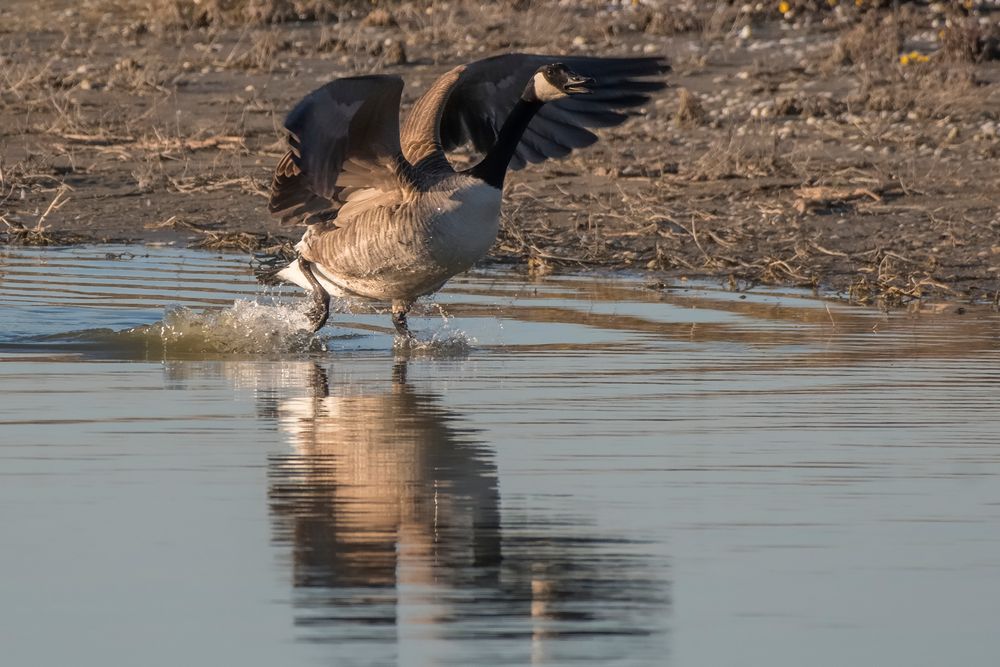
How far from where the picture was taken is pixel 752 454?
573 cm

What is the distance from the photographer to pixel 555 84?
843 centimetres

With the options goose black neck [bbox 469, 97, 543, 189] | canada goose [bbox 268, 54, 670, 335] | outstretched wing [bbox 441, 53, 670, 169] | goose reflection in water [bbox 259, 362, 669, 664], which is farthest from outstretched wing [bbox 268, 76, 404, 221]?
goose reflection in water [bbox 259, 362, 669, 664]

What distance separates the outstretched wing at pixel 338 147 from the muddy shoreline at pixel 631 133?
7.67 ft

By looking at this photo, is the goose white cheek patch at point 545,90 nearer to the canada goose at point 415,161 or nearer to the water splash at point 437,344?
the canada goose at point 415,161

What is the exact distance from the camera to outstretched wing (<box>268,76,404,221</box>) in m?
7.84

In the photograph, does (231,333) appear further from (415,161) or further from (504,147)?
(504,147)

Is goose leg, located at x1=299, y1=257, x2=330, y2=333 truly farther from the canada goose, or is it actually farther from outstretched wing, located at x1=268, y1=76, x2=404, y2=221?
outstretched wing, located at x1=268, y1=76, x2=404, y2=221

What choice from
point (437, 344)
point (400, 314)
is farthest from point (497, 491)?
point (400, 314)

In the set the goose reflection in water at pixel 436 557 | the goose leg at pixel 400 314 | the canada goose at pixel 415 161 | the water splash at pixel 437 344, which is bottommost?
the goose reflection in water at pixel 436 557

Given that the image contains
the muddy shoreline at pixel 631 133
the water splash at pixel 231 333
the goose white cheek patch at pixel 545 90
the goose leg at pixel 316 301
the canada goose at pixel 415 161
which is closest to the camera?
the canada goose at pixel 415 161

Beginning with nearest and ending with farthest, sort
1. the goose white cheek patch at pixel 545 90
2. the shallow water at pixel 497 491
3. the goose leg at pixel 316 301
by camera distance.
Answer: the shallow water at pixel 497 491 → the goose white cheek patch at pixel 545 90 → the goose leg at pixel 316 301

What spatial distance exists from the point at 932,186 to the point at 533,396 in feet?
19.8

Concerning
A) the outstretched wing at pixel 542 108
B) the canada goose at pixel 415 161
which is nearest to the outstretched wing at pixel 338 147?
the canada goose at pixel 415 161

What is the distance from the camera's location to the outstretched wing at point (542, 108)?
9.11 metres
